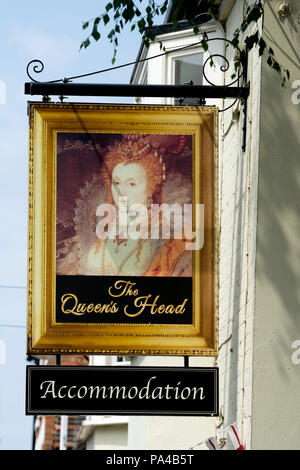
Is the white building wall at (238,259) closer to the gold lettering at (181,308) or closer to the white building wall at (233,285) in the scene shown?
the white building wall at (233,285)

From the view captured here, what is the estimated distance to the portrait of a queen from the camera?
30.6 feet

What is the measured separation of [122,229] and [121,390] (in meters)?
1.37

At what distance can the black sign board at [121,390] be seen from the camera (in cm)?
891

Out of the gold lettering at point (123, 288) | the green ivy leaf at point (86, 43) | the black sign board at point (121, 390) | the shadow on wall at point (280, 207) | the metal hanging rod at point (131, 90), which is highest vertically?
the green ivy leaf at point (86, 43)

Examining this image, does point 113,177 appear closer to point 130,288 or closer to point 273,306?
point 130,288

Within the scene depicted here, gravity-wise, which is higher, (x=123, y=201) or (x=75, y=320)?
(x=123, y=201)

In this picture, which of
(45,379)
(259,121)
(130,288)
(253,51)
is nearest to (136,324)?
(130,288)

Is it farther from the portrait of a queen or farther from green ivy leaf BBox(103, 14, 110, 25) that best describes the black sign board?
green ivy leaf BBox(103, 14, 110, 25)

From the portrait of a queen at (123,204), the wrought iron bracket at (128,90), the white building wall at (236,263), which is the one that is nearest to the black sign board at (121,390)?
the white building wall at (236,263)

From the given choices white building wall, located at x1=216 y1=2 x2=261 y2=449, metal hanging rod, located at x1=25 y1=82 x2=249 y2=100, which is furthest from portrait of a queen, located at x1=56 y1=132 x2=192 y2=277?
white building wall, located at x1=216 y1=2 x2=261 y2=449

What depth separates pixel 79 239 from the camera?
9.35m

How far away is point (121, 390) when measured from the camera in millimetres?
8953

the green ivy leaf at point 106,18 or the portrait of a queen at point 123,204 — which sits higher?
the green ivy leaf at point 106,18
